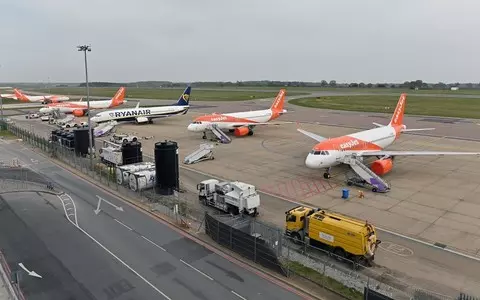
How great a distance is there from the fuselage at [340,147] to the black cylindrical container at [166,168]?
15373mm

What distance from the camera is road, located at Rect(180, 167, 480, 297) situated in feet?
72.8

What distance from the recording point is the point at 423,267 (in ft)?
79.7

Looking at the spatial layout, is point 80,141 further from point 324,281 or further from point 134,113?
point 324,281

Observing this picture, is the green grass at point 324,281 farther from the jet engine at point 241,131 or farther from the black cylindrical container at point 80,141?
the jet engine at point 241,131

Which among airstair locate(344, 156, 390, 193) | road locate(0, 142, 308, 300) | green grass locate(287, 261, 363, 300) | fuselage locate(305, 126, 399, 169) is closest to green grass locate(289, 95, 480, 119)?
fuselage locate(305, 126, 399, 169)

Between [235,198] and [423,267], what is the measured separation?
15356 mm

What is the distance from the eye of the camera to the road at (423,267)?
72.8 ft

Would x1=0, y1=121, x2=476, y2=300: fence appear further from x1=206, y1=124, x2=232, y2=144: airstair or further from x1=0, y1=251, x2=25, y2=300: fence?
x1=206, y1=124, x2=232, y2=144: airstair

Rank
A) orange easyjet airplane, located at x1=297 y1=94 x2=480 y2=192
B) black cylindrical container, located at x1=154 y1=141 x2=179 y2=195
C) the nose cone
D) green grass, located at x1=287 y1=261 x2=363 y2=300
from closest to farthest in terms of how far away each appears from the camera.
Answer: green grass, located at x1=287 y1=261 x2=363 y2=300 < black cylindrical container, located at x1=154 y1=141 x2=179 y2=195 < orange easyjet airplane, located at x1=297 y1=94 x2=480 y2=192 < the nose cone

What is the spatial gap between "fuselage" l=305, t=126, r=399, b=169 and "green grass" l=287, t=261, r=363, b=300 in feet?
63.7

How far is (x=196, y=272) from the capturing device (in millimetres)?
23688

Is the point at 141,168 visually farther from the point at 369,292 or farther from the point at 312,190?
the point at 369,292

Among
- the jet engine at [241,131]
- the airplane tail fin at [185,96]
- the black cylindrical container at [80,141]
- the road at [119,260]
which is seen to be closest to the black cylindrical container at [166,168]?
the road at [119,260]

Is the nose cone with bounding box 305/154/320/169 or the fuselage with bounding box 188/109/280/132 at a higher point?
the fuselage with bounding box 188/109/280/132
